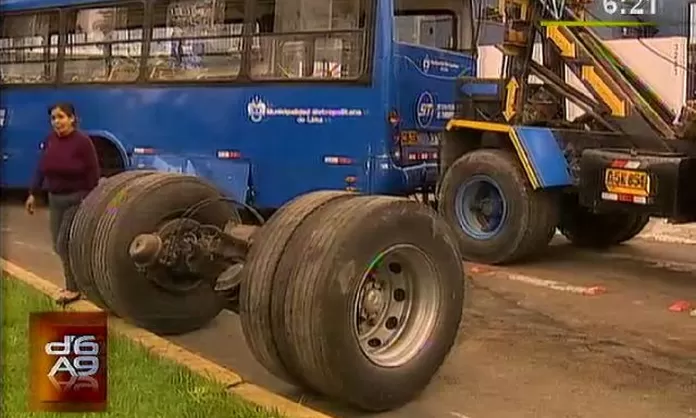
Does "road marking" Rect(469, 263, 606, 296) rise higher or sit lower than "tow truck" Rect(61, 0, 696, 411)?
lower

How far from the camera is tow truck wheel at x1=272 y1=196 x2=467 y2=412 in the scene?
14.5 feet

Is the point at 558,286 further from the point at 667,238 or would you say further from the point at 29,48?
the point at 29,48

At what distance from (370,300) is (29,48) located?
9.54 m

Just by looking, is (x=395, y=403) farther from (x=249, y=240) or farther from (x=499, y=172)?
(x=499, y=172)

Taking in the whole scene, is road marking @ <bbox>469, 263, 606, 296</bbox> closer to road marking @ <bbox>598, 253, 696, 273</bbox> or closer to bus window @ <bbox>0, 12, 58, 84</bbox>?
road marking @ <bbox>598, 253, 696, 273</bbox>

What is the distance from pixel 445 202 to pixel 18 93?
627cm

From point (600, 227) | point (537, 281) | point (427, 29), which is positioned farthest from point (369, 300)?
point (427, 29)

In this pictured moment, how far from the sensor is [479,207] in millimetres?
9672

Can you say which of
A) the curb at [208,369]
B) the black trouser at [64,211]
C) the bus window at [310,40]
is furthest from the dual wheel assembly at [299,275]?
the bus window at [310,40]

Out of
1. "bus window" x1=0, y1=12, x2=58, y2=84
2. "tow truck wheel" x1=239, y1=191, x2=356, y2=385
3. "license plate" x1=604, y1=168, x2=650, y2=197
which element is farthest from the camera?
"bus window" x1=0, y1=12, x2=58, y2=84

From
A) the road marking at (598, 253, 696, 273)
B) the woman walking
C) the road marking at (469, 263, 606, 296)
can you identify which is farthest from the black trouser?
the road marking at (598, 253, 696, 273)

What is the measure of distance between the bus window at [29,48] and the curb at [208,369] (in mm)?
7268

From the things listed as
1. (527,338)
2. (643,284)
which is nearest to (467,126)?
(643,284)

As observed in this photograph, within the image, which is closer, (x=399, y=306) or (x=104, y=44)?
(x=399, y=306)
